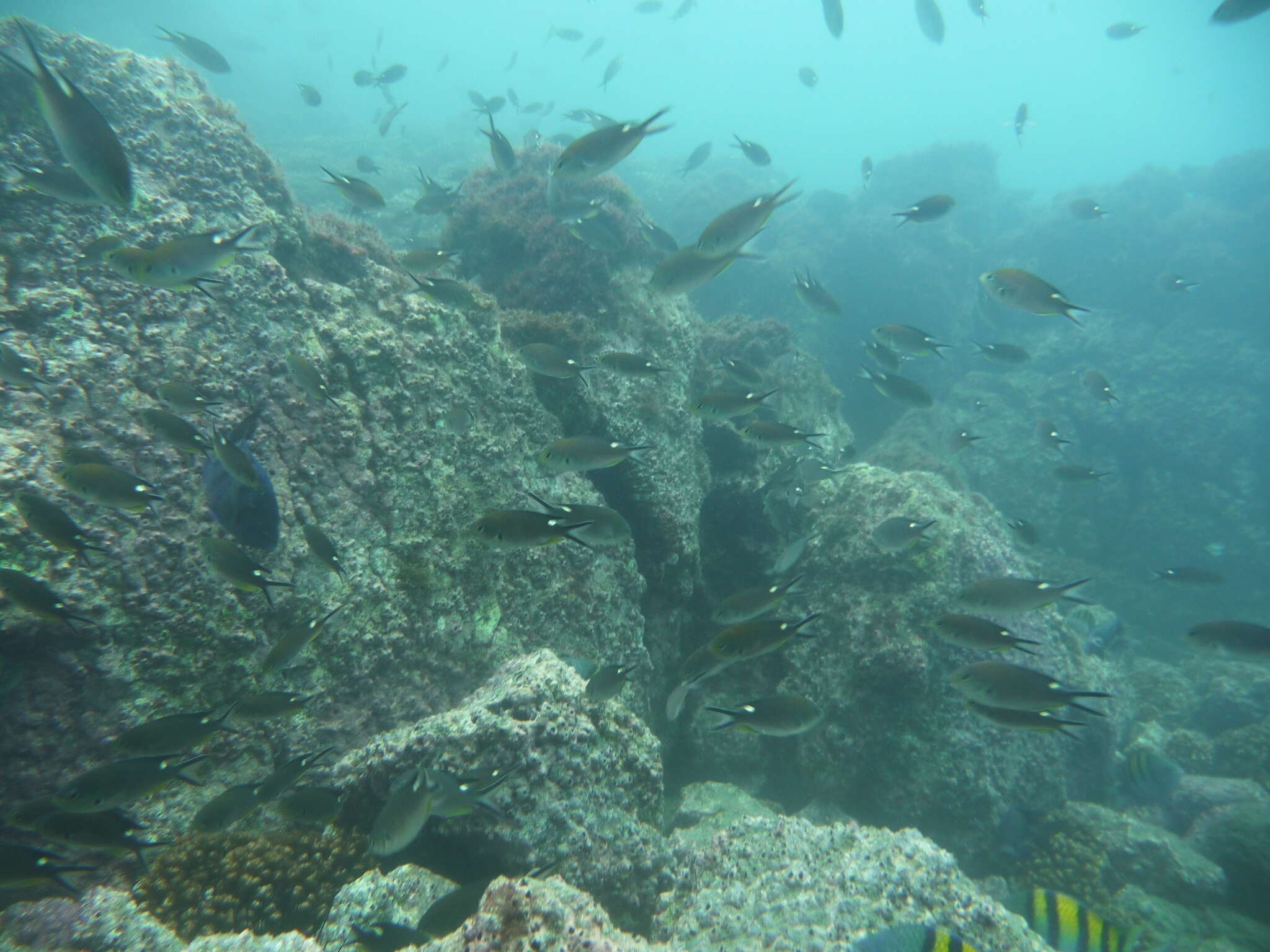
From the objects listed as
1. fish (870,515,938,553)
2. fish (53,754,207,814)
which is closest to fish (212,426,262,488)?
fish (53,754,207,814)

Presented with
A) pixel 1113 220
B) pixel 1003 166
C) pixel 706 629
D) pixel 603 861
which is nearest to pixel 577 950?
pixel 603 861

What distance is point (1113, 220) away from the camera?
66.9 ft

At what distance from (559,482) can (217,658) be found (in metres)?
2.80

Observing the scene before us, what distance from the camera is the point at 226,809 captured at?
2750mm

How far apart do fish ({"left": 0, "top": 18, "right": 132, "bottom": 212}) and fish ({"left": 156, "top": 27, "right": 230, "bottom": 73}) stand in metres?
9.07

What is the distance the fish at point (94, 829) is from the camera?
227 centimetres

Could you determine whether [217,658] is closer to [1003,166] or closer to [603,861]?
[603,861]

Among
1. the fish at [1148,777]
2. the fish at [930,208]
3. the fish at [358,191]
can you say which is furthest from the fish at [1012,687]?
the fish at [358,191]

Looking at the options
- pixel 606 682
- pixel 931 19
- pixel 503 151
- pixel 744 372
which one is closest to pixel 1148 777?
pixel 744 372

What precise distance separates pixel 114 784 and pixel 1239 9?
13.5 metres

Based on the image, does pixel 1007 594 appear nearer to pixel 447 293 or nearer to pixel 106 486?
pixel 447 293

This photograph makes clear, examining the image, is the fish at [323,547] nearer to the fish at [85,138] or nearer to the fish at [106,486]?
the fish at [106,486]

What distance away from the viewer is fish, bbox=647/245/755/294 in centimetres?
448

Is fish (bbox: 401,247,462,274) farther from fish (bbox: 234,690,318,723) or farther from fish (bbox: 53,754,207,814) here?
fish (bbox: 53,754,207,814)
